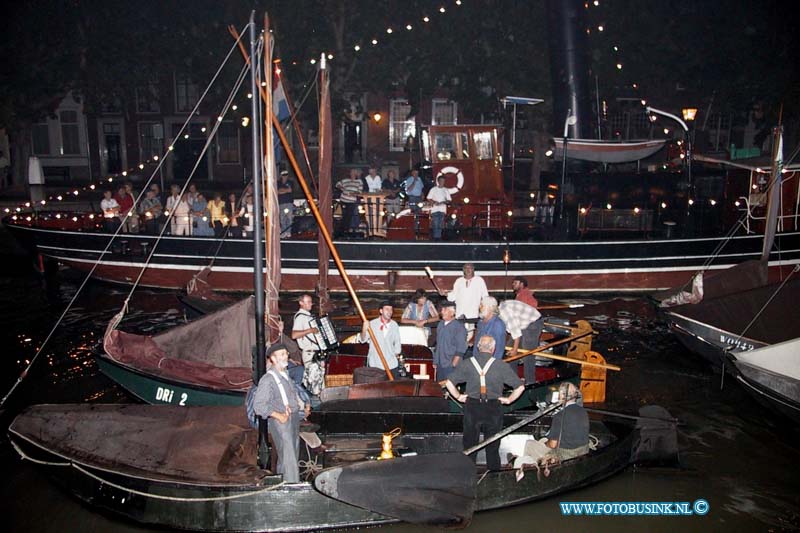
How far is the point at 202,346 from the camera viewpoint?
432 inches

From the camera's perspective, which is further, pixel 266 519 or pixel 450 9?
pixel 450 9

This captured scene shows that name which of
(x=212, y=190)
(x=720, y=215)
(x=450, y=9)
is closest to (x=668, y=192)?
(x=720, y=215)

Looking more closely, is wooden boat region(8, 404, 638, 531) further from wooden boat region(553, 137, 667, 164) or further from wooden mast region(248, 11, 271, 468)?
wooden boat region(553, 137, 667, 164)

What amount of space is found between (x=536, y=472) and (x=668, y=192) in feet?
54.1

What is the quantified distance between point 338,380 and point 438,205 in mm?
10306

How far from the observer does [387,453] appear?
27.1 feet

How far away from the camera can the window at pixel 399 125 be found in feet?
125

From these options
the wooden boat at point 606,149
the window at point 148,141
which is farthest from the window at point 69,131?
the wooden boat at point 606,149

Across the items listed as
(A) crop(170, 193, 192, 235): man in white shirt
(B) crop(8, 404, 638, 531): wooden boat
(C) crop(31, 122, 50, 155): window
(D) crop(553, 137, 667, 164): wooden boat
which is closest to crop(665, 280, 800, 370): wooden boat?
(B) crop(8, 404, 638, 531): wooden boat

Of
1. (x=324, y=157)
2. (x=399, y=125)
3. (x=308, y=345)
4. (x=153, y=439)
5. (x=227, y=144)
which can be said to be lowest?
(x=153, y=439)

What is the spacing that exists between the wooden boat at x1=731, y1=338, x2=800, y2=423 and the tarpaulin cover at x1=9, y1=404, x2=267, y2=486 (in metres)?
8.39

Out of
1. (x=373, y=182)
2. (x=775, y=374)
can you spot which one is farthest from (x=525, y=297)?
(x=373, y=182)

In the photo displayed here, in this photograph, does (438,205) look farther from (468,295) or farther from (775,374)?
(775,374)

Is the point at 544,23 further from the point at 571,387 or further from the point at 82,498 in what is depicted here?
the point at 82,498
